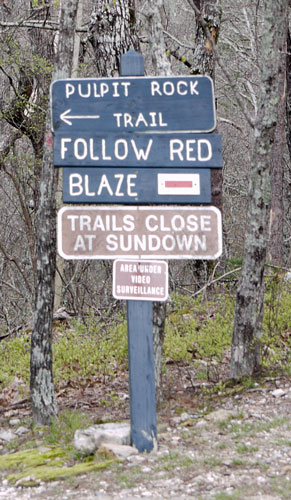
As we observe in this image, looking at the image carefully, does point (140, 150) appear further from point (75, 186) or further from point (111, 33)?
point (111, 33)

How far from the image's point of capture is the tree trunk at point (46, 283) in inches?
254

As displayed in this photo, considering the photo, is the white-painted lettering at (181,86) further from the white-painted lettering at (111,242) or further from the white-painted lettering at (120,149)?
the white-painted lettering at (111,242)

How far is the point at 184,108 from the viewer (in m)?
4.89

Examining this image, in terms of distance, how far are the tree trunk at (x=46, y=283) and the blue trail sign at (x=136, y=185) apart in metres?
1.67

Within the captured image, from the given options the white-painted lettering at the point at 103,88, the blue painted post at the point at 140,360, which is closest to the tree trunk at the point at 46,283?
the white-painted lettering at the point at 103,88

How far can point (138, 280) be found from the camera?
189 inches

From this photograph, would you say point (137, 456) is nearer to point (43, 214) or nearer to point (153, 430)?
point (153, 430)

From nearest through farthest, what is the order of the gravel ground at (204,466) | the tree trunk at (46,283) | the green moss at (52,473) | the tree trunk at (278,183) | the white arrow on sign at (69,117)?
the gravel ground at (204,466) < the green moss at (52,473) < the white arrow on sign at (69,117) < the tree trunk at (46,283) < the tree trunk at (278,183)

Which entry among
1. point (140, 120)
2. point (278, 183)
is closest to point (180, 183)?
point (140, 120)

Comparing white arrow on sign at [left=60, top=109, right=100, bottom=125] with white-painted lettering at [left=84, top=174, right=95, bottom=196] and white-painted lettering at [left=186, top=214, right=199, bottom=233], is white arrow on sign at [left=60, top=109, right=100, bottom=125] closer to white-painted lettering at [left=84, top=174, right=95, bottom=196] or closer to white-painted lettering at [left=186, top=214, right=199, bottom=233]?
white-painted lettering at [left=84, top=174, right=95, bottom=196]

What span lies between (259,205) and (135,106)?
263cm

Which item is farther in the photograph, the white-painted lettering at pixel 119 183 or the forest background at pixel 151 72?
the forest background at pixel 151 72

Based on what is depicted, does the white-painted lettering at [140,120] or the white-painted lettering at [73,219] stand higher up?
the white-painted lettering at [140,120]

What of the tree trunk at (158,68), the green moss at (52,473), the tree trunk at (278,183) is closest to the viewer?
the green moss at (52,473)
